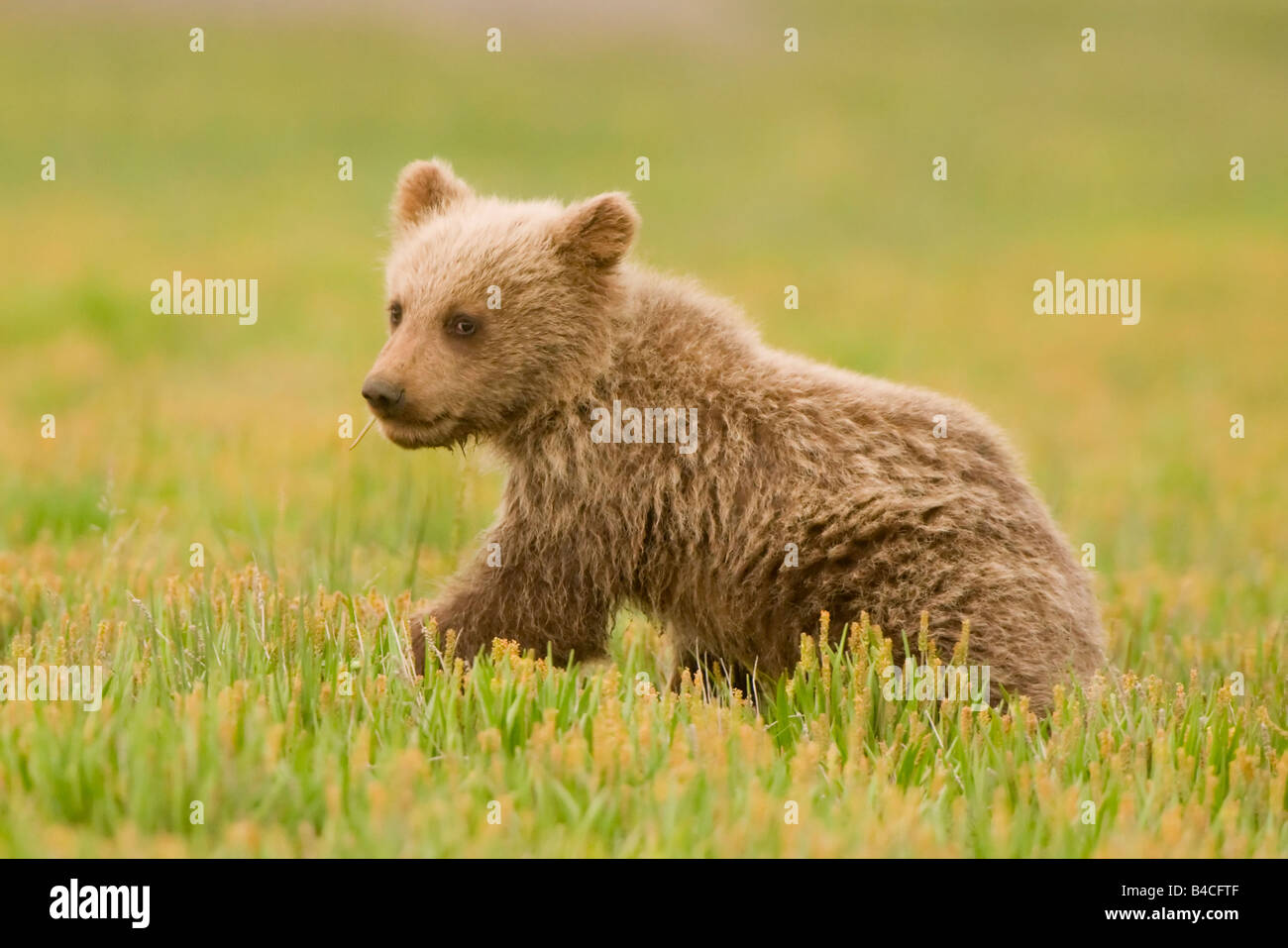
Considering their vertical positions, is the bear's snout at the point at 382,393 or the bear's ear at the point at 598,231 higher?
the bear's ear at the point at 598,231

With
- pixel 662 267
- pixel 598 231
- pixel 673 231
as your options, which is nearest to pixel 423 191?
pixel 598 231

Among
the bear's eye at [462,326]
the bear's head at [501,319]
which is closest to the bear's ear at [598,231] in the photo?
→ the bear's head at [501,319]

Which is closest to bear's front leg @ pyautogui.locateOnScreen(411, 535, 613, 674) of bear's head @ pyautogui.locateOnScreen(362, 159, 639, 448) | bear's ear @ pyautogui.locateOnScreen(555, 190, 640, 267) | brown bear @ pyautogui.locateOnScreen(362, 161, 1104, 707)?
brown bear @ pyautogui.locateOnScreen(362, 161, 1104, 707)

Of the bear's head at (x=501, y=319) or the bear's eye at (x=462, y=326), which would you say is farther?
the bear's eye at (x=462, y=326)

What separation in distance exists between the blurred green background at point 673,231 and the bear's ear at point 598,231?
0.99 metres

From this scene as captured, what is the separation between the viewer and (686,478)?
582 cm

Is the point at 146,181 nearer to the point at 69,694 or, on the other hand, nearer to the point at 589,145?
the point at 589,145

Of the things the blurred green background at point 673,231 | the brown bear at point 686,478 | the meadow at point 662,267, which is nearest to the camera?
the meadow at point 662,267

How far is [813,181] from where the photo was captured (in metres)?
26.6

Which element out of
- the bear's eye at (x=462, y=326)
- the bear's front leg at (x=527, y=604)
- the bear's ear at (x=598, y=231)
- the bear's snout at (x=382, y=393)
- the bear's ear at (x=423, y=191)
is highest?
the bear's ear at (x=423, y=191)

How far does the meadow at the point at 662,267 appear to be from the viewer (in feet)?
13.6

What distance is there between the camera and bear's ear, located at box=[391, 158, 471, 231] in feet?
22.0

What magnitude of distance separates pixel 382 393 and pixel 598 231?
1.13 m

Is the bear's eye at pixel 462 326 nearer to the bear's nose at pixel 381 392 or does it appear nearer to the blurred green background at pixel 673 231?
the bear's nose at pixel 381 392
